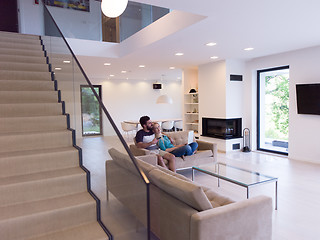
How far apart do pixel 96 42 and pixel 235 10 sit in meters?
4.06

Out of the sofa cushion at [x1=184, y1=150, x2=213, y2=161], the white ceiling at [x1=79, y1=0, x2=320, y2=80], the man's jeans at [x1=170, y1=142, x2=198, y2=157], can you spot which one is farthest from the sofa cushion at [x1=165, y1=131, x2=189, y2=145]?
the white ceiling at [x1=79, y1=0, x2=320, y2=80]

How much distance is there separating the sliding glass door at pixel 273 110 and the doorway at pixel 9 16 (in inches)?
296

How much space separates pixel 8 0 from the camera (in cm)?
728

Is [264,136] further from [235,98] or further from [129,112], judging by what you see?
[129,112]

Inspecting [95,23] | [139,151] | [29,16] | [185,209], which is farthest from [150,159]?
[29,16]

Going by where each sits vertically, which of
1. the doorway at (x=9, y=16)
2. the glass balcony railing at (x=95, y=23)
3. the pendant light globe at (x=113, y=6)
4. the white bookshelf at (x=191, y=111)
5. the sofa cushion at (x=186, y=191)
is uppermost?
the doorway at (x=9, y=16)

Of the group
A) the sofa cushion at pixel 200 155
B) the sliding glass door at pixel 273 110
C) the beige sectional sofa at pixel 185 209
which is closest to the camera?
the beige sectional sofa at pixel 185 209

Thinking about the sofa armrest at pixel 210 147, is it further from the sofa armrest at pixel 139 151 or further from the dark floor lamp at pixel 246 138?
the dark floor lamp at pixel 246 138

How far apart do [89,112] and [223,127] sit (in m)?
5.26

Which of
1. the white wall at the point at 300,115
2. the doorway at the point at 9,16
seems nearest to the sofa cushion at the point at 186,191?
the white wall at the point at 300,115

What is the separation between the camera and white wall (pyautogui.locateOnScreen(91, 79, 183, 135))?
11828mm

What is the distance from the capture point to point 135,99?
12.4 meters

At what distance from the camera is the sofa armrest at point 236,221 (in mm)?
1908

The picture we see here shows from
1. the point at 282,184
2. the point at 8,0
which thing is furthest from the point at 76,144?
the point at 8,0
